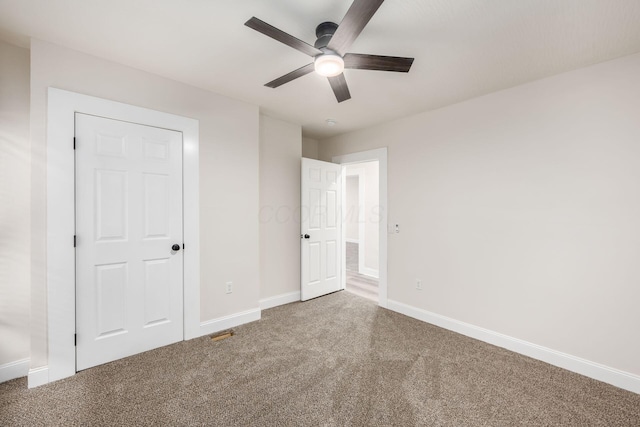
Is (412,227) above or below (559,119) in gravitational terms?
below

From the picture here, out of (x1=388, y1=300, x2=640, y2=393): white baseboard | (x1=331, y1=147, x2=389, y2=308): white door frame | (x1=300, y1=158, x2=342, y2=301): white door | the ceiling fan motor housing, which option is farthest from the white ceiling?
(x1=388, y1=300, x2=640, y2=393): white baseboard

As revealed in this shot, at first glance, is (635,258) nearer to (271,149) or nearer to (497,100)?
(497,100)

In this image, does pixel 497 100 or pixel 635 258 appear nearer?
pixel 635 258

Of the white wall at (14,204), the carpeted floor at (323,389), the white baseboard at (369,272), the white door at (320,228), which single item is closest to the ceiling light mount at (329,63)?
the white door at (320,228)

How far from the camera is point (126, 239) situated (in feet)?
7.79

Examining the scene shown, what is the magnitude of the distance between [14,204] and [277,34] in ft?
8.00

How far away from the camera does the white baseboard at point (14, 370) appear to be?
2.03m

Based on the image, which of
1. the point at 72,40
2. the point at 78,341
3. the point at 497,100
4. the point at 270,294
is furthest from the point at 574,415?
the point at 72,40

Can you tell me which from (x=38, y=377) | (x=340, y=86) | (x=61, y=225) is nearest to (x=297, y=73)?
(x=340, y=86)

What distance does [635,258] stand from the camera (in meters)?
2.03

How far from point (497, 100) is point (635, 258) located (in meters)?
1.74

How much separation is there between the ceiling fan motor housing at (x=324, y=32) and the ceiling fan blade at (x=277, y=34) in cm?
11

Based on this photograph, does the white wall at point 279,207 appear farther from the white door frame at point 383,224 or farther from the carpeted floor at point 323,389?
the white door frame at point 383,224

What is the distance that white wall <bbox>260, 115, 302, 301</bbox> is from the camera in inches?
140
